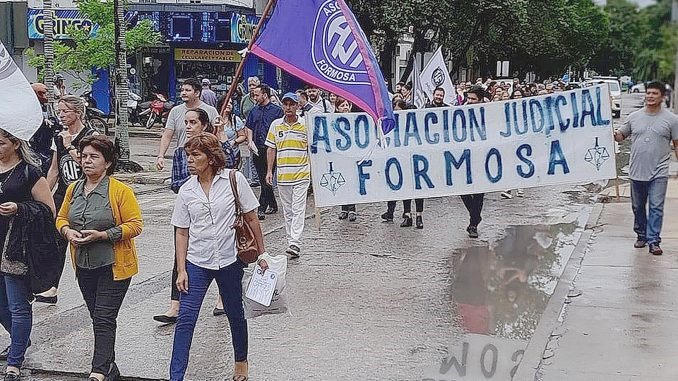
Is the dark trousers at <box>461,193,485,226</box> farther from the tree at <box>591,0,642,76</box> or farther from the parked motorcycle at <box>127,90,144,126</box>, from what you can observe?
the parked motorcycle at <box>127,90,144,126</box>

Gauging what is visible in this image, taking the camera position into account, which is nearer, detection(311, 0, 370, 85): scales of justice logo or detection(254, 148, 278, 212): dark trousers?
detection(311, 0, 370, 85): scales of justice logo

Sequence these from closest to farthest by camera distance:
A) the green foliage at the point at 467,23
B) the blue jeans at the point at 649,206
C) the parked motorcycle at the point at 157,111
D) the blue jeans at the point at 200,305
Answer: the blue jeans at the point at 200,305 → the blue jeans at the point at 649,206 → the green foliage at the point at 467,23 → the parked motorcycle at the point at 157,111

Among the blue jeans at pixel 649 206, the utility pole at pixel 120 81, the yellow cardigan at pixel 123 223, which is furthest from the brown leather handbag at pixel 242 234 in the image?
the utility pole at pixel 120 81

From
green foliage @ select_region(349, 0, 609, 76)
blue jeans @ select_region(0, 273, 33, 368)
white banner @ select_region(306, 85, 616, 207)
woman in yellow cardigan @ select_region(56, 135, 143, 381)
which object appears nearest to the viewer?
woman in yellow cardigan @ select_region(56, 135, 143, 381)

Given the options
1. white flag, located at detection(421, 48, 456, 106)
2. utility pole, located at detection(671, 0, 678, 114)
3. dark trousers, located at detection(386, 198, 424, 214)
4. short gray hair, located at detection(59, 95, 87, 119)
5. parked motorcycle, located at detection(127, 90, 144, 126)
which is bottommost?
dark trousers, located at detection(386, 198, 424, 214)

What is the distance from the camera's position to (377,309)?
750 cm

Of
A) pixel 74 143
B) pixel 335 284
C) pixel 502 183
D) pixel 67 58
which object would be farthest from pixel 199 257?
pixel 67 58

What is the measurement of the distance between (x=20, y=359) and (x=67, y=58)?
19.8m

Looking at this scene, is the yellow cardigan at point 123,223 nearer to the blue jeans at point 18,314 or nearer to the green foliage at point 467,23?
the blue jeans at point 18,314

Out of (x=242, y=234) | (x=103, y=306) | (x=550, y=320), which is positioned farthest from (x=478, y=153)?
(x=103, y=306)

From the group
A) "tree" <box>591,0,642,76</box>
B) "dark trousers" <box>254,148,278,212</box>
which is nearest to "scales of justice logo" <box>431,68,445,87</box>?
"dark trousers" <box>254,148,278,212</box>

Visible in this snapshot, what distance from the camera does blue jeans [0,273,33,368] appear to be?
18.4ft

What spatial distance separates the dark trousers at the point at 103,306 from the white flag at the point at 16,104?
987mm

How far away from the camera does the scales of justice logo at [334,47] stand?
655 centimetres
